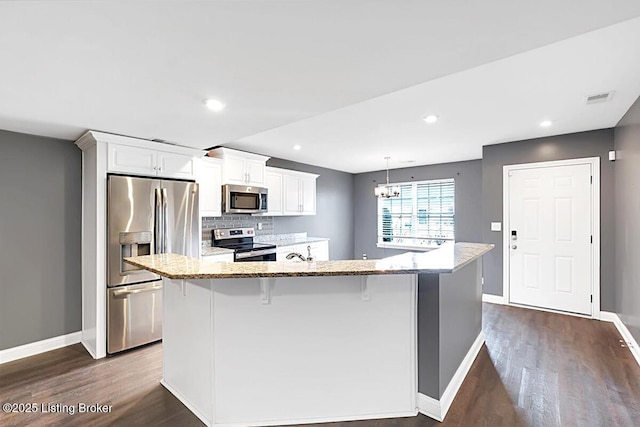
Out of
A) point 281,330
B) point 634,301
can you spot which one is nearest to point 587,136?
point 634,301

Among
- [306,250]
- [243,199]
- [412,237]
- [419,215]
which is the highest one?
[243,199]

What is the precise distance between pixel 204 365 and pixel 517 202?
457 cm

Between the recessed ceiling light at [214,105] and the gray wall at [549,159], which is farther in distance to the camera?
the gray wall at [549,159]

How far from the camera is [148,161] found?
3.31m

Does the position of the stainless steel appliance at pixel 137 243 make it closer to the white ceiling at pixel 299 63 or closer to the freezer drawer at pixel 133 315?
the freezer drawer at pixel 133 315

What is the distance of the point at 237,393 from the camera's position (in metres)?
1.96

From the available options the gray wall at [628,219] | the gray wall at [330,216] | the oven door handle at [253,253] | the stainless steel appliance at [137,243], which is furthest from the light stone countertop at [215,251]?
the gray wall at [628,219]

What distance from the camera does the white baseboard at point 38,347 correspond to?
2934 millimetres

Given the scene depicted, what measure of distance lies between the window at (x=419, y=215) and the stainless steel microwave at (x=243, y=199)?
3.29 meters

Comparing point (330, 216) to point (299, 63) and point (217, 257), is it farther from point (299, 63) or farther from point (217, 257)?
point (299, 63)

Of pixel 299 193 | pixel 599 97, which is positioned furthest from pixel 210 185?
pixel 599 97

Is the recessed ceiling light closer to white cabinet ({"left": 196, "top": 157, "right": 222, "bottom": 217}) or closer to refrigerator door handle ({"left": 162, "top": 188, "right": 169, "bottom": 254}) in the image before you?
refrigerator door handle ({"left": 162, "top": 188, "right": 169, "bottom": 254})

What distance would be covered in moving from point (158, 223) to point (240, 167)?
149 cm

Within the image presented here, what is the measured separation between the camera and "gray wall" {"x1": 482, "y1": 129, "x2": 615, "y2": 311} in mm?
3832
